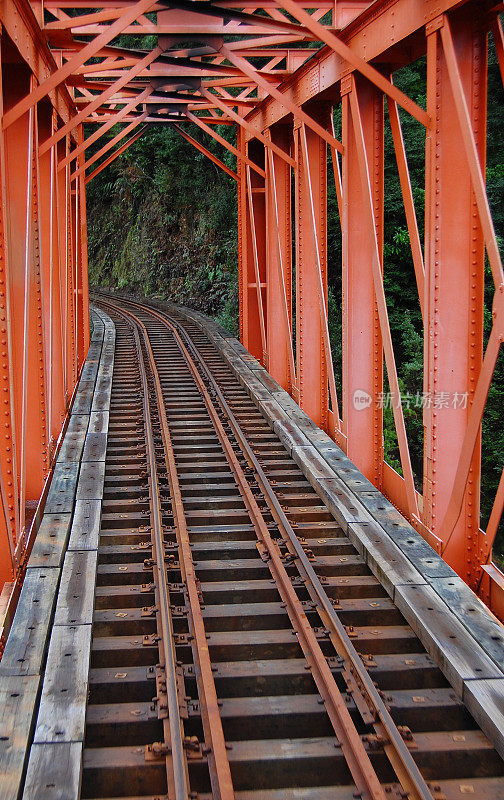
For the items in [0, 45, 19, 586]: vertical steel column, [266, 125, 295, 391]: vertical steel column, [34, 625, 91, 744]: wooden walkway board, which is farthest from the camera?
[266, 125, 295, 391]: vertical steel column

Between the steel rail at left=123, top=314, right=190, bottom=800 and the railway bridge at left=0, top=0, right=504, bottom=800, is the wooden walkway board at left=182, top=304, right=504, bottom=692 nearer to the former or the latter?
the railway bridge at left=0, top=0, right=504, bottom=800

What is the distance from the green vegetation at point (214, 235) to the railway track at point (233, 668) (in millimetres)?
7467

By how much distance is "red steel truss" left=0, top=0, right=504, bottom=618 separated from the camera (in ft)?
19.1

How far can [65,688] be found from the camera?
443 centimetres

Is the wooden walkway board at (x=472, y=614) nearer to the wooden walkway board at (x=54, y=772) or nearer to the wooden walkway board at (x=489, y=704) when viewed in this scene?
the wooden walkway board at (x=489, y=704)

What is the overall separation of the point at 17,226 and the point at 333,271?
42.2 ft

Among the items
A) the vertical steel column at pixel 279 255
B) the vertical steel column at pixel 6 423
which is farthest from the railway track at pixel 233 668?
the vertical steel column at pixel 279 255

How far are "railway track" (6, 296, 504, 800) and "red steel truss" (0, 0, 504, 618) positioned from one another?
887mm

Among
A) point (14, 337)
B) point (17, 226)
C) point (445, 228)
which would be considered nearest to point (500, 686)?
point (445, 228)

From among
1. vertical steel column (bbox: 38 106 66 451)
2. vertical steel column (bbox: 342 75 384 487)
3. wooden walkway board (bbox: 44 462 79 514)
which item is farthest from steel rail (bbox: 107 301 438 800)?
vertical steel column (bbox: 38 106 66 451)

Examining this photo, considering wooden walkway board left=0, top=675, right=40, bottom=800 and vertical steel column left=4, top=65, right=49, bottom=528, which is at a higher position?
vertical steel column left=4, top=65, right=49, bottom=528

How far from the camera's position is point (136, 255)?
33.8 meters

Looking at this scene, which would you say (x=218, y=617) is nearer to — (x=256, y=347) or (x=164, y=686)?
(x=164, y=686)

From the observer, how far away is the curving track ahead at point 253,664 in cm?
396
